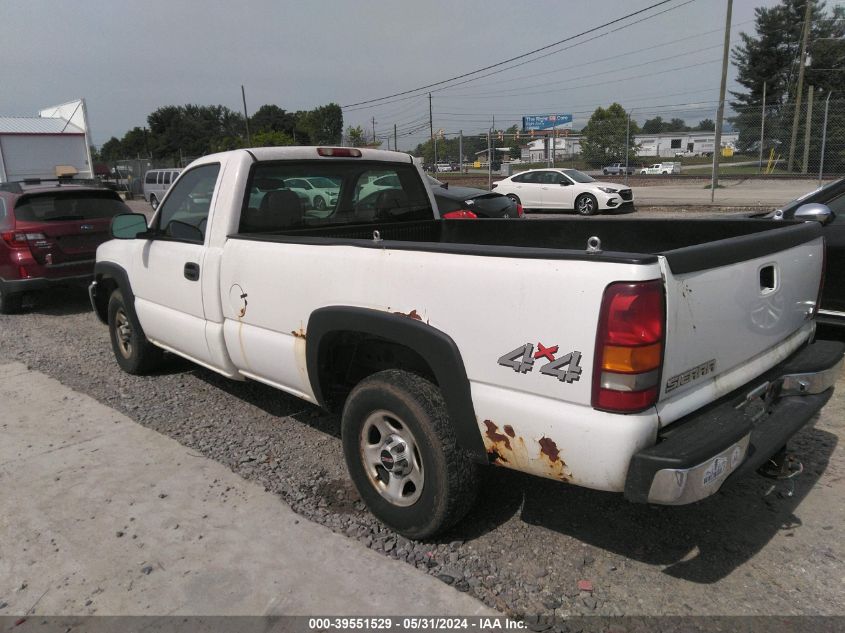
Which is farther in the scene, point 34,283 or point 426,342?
point 34,283

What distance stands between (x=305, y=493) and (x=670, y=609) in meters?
1.92

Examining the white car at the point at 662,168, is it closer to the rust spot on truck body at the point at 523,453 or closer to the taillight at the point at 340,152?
the taillight at the point at 340,152

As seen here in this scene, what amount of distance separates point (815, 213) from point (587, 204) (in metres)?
15.0

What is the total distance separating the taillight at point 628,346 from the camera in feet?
6.91

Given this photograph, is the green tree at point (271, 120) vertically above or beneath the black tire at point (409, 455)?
above

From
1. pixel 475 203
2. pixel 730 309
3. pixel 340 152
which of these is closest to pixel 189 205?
pixel 340 152

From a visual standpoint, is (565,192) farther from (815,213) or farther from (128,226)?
(128,226)

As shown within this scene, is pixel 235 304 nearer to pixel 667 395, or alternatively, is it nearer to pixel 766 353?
pixel 667 395

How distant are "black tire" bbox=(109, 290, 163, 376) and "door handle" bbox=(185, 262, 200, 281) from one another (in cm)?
125

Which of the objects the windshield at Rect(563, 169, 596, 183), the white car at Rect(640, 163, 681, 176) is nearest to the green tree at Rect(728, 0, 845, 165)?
the white car at Rect(640, 163, 681, 176)

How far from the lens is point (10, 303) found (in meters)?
8.59

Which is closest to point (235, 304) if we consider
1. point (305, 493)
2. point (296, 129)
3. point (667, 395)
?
point (305, 493)

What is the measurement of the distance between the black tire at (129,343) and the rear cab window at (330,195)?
5.95 ft

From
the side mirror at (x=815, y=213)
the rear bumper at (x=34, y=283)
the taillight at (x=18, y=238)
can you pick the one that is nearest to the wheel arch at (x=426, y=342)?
the side mirror at (x=815, y=213)
